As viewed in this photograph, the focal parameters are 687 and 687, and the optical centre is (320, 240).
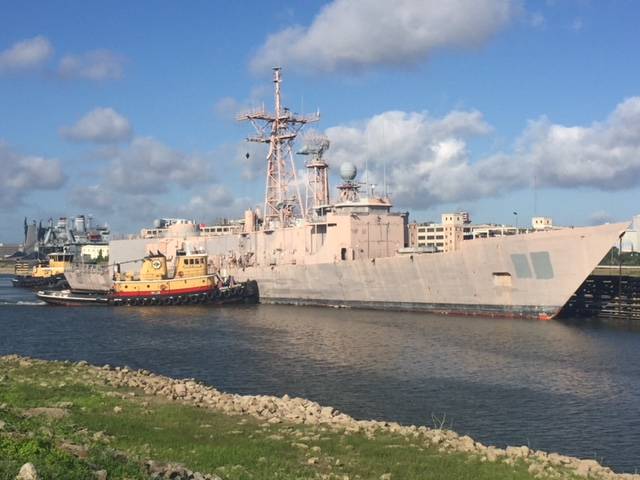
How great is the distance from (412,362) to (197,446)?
13.2 metres

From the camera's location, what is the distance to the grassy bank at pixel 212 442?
793cm

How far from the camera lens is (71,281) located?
6662 cm

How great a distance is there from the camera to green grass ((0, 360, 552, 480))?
303 inches

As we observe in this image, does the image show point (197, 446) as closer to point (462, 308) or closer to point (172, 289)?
point (462, 308)

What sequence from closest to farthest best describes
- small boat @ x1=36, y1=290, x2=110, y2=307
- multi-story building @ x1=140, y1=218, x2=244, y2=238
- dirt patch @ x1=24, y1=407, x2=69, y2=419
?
dirt patch @ x1=24, y1=407, x2=69, y2=419
small boat @ x1=36, y1=290, x2=110, y2=307
multi-story building @ x1=140, y1=218, x2=244, y2=238

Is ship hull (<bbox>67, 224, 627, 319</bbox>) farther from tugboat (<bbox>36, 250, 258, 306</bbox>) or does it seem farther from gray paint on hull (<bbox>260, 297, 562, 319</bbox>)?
tugboat (<bbox>36, 250, 258, 306</bbox>)

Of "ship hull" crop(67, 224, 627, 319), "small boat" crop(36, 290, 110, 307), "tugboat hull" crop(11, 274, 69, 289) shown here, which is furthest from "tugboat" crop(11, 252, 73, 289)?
"ship hull" crop(67, 224, 627, 319)

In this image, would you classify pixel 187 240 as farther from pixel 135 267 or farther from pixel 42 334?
pixel 42 334

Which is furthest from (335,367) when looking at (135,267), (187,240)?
(135,267)

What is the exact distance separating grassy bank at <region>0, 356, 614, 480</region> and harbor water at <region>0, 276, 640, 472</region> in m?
2.91

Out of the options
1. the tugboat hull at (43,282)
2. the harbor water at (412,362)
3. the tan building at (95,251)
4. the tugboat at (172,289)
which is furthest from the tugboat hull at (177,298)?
the tan building at (95,251)

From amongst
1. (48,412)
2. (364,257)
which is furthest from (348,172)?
(48,412)

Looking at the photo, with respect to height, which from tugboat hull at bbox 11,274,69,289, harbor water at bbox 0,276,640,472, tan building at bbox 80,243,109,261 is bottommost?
harbor water at bbox 0,276,640,472

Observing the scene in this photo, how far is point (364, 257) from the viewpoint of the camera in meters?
42.3
